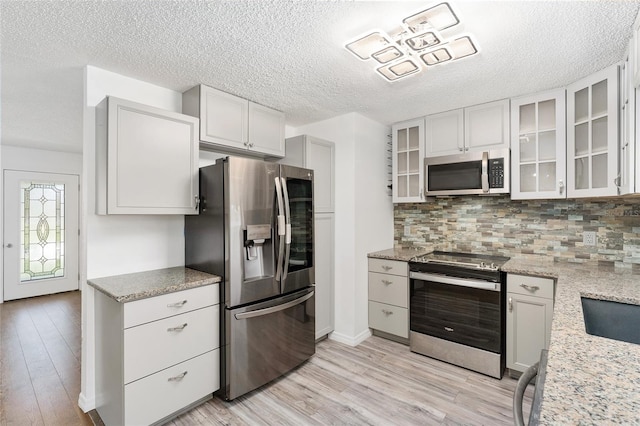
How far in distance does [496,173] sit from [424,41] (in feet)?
5.15

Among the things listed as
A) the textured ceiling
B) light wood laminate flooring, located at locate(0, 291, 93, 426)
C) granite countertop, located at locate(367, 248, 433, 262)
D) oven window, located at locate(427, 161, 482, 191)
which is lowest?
light wood laminate flooring, located at locate(0, 291, 93, 426)

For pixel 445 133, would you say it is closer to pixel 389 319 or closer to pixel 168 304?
pixel 389 319

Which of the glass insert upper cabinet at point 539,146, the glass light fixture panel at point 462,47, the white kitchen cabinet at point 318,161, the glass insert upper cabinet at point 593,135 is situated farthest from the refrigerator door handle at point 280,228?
the glass insert upper cabinet at point 593,135

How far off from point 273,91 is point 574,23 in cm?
199

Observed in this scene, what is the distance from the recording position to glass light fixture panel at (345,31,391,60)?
65.1 inches

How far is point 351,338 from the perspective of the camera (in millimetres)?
3082

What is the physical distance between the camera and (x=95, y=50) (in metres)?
1.88

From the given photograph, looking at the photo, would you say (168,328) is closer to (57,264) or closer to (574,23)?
(574,23)

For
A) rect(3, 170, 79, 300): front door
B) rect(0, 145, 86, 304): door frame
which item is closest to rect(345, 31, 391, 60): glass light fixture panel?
rect(0, 145, 86, 304): door frame

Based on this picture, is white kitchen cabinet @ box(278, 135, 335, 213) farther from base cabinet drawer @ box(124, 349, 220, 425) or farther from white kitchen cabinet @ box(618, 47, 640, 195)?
white kitchen cabinet @ box(618, 47, 640, 195)

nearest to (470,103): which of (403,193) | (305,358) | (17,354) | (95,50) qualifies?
(403,193)

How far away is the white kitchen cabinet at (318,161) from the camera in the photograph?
296 centimetres

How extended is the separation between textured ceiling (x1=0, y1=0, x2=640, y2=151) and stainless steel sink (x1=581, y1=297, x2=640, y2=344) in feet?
4.97

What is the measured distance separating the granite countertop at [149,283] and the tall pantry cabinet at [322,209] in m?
1.20
